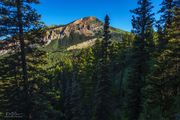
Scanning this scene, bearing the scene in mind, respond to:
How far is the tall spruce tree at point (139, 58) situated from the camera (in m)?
28.4

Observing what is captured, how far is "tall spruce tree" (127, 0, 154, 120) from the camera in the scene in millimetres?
28406

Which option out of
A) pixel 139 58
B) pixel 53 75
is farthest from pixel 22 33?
pixel 139 58

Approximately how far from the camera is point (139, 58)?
93.2 feet

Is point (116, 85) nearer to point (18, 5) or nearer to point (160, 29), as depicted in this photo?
point (160, 29)

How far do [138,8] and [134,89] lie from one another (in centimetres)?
949

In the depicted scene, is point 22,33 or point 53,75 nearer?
point 22,33

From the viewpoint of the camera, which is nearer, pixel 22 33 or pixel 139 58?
pixel 22 33

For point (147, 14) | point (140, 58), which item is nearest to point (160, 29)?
point (147, 14)

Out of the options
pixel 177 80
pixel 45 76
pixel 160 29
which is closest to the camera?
pixel 45 76

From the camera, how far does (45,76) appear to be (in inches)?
723

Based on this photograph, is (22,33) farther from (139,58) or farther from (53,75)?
(139,58)

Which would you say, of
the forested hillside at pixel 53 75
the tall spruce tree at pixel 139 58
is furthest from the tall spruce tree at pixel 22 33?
the tall spruce tree at pixel 139 58

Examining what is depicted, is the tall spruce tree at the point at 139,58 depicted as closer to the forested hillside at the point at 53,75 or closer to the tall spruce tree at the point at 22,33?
the forested hillside at the point at 53,75

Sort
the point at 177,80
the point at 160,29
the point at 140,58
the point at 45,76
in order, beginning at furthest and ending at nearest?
the point at 160,29 < the point at 140,58 < the point at 177,80 < the point at 45,76
